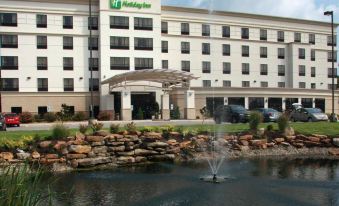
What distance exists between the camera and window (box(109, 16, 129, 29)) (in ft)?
196

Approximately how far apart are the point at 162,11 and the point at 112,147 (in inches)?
1733

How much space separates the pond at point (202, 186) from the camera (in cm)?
1376

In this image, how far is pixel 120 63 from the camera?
60062 millimetres

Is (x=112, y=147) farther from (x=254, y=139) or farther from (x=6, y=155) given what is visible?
(x=254, y=139)

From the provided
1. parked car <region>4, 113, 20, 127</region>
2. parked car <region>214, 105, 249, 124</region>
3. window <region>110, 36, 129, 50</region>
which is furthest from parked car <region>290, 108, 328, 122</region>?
Result: parked car <region>4, 113, 20, 127</region>

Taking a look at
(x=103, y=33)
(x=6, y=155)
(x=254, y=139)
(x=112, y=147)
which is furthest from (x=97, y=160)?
(x=103, y=33)

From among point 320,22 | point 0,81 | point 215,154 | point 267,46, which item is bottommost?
point 215,154

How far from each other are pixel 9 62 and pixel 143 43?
17762mm

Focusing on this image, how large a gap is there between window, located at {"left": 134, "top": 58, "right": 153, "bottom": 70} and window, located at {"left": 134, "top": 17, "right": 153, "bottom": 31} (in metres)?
4.27

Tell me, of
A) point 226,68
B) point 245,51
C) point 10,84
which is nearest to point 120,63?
point 10,84

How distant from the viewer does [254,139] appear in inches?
1053

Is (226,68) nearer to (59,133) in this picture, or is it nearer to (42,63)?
(42,63)

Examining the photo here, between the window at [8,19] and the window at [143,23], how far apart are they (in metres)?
15.7

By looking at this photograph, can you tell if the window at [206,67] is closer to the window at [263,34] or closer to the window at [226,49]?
the window at [226,49]
